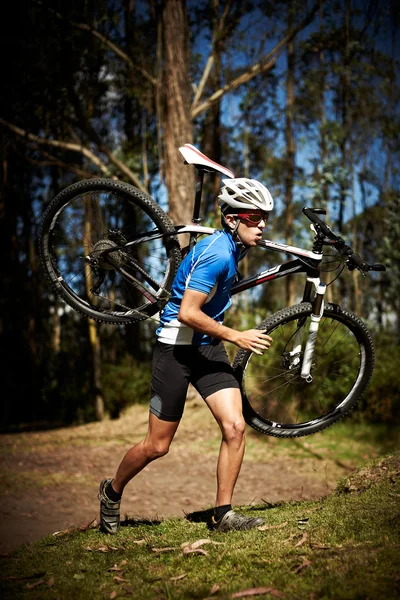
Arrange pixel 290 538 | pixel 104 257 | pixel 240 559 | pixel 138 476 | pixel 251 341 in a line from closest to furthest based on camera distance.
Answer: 1. pixel 240 559
2. pixel 290 538
3. pixel 251 341
4. pixel 104 257
5. pixel 138 476

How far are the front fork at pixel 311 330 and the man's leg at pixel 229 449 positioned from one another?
700 mm

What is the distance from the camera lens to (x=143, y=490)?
29.2 ft

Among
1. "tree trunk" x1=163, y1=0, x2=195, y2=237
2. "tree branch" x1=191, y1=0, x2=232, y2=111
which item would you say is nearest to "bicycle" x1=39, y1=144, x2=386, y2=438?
"tree trunk" x1=163, y1=0, x2=195, y2=237

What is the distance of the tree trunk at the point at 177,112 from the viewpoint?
1018 cm

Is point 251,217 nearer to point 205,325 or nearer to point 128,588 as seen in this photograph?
point 205,325

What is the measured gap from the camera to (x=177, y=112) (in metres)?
10.3

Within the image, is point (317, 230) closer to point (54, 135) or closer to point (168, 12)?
point (168, 12)

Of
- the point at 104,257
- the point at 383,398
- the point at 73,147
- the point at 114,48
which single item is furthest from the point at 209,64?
the point at 104,257

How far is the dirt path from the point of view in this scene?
7.91 meters

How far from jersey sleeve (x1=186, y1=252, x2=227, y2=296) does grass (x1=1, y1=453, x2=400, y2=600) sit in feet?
5.16

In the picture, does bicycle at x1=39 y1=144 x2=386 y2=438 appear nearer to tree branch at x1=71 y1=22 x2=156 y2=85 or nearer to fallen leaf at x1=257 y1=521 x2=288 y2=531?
fallen leaf at x1=257 y1=521 x2=288 y2=531

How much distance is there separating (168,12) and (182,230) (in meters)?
7.92

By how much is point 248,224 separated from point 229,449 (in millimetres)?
1494

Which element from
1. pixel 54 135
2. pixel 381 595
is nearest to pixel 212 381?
pixel 381 595
